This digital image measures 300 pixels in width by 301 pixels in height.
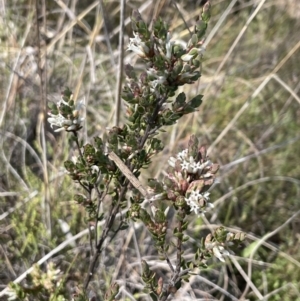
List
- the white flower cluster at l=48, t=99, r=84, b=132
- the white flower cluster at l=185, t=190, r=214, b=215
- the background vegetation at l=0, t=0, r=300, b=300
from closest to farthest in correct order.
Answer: the white flower cluster at l=185, t=190, r=214, b=215 < the white flower cluster at l=48, t=99, r=84, b=132 < the background vegetation at l=0, t=0, r=300, b=300

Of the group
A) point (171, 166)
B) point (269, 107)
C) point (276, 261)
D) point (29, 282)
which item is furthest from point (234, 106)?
point (171, 166)

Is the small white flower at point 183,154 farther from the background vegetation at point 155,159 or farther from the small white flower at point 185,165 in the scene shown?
the background vegetation at point 155,159

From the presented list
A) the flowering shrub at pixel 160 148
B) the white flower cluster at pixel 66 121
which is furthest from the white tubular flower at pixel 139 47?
the white flower cluster at pixel 66 121

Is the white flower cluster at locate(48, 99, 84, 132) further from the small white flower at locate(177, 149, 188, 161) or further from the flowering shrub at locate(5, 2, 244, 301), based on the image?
the small white flower at locate(177, 149, 188, 161)

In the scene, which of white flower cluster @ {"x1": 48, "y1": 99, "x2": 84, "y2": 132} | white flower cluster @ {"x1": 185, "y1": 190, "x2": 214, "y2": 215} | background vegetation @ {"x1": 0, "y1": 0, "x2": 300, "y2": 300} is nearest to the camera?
white flower cluster @ {"x1": 185, "y1": 190, "x2": 214, "y2": 215}

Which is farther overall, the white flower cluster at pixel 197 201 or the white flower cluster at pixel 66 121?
the white flower cluster at pixel 66 121

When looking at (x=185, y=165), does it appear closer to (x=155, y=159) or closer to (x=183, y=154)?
(x=183, y=154)

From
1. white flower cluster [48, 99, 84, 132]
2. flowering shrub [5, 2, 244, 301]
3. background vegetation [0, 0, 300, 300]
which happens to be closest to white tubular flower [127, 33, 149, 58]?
flowering shrub [5, 2, 244, 301]

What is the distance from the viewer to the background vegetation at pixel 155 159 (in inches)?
51.8

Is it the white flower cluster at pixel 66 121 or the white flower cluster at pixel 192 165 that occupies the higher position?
the white flower cluster at pixel 66 121

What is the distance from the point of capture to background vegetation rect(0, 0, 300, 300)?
1.31m

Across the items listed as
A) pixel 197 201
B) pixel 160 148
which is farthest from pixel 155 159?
pixel 197 201

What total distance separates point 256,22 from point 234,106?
0.85m

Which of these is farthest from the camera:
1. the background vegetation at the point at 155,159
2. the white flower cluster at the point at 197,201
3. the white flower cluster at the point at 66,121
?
the background vegetation at the point at 155,159
